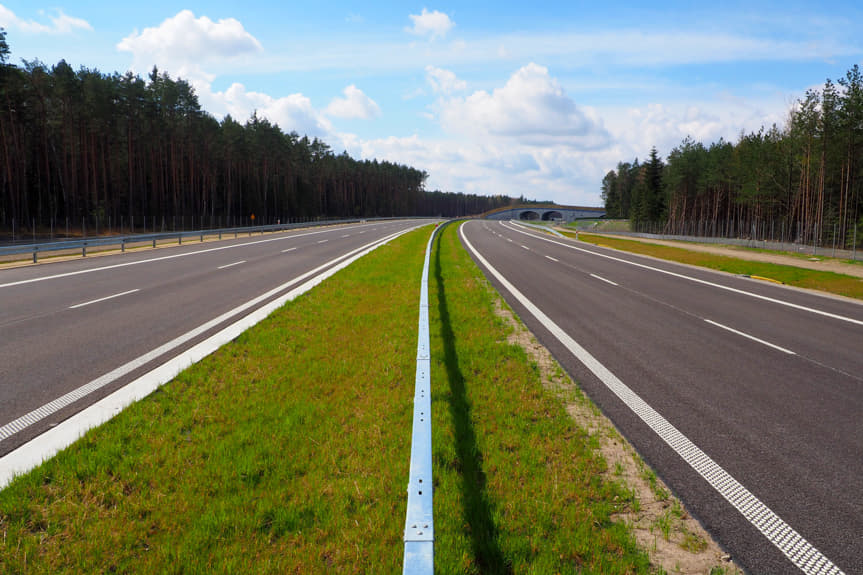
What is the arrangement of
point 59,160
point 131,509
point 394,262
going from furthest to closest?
point 59,160
point 394,262
point 131,509

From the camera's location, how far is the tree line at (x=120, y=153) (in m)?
48.7

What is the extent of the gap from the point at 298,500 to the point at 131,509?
1.10 metres

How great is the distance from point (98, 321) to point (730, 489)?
9712mm

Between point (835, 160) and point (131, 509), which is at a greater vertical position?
point (835, 160)

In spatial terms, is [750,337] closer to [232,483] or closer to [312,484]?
[312,484]

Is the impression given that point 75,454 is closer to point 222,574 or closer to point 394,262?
point 222,574

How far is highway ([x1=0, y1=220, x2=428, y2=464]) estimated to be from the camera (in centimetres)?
522

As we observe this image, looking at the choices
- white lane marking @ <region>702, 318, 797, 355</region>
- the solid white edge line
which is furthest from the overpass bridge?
the solid white edge line

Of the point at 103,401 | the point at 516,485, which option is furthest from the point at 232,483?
the point at 103,401

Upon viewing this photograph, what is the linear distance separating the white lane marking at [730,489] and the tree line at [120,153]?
4915cm

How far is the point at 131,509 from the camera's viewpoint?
326 cm

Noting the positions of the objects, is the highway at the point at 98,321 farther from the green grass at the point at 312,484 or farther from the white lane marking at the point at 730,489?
the white lane marking at the point at 730,489

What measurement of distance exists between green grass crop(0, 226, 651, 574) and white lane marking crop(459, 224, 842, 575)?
83 cm

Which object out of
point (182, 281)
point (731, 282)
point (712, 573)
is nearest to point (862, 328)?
point (731, 282)
